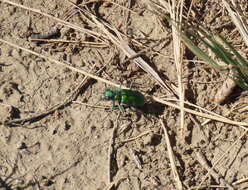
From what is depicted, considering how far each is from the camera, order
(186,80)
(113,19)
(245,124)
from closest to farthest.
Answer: (245,124) < (186,80) < (113,19)

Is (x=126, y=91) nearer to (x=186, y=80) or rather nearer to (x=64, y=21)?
(x=186, y=80)

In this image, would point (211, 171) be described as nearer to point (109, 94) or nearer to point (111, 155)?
point (111, 155)

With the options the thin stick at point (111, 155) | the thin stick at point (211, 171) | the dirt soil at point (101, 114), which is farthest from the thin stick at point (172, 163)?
the thin stick at point (111, 155)

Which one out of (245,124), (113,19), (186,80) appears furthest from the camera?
(113,19)

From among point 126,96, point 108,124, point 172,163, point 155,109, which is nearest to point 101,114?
point 108,124

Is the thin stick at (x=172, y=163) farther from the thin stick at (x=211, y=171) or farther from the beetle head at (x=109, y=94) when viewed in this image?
the beetle head at (x=109, y=94)

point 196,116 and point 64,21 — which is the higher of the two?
point 64,21

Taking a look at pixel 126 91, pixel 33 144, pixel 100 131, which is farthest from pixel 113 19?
pixel 33 144
